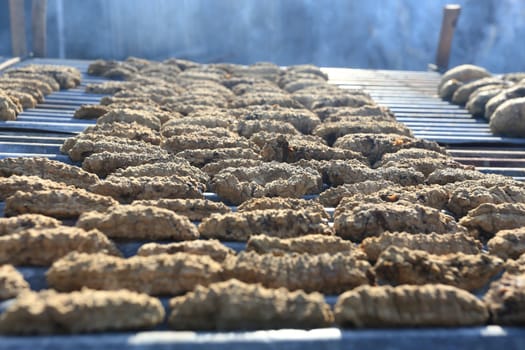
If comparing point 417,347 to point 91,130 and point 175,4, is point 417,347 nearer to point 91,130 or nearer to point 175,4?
point 91,130

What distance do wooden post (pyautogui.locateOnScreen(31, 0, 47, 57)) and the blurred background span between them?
6601 mm

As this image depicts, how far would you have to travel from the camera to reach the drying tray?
5.65ft

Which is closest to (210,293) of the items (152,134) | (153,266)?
(153,266)

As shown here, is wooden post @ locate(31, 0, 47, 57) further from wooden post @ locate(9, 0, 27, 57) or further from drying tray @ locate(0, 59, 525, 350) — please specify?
drying tray @ locate(0, 59, 525, 350)

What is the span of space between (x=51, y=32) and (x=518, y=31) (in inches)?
512

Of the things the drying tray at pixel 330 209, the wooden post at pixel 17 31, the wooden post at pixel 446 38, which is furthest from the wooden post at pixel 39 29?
the wooden post at pixel 446 38

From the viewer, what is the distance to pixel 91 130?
4.15m

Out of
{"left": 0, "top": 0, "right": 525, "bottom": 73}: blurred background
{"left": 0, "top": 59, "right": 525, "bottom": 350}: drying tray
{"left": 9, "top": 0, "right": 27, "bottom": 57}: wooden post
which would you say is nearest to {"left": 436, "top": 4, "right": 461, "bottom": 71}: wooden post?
{"left": 0, "top": 59, "right": 525, "bottom": 350}: drying tray

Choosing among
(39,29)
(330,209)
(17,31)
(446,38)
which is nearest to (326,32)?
(446,38)

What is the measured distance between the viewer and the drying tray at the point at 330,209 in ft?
5.65

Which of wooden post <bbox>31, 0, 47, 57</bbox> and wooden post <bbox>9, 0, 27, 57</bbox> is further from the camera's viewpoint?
wooden post <bbox>9, 0, 27, 57</bbox>

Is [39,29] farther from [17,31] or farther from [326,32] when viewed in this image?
[326,32]

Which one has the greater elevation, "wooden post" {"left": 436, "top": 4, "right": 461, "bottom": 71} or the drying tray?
"wooden post" {"left": 436, "top": 4, "right": 461, "bottom": 71}

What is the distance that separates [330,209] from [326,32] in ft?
49.2
